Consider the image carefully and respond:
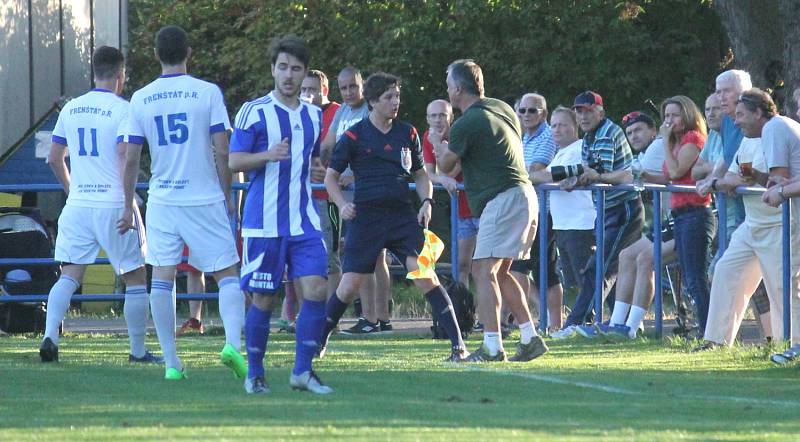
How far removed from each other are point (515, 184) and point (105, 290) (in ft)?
29.0

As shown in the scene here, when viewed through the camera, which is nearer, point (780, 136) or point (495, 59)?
point (780, 136)

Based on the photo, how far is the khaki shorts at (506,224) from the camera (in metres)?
11.2

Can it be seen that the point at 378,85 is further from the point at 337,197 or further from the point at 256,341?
the point at 256,341

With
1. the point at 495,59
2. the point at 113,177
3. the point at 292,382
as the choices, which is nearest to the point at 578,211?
the point at 113,177

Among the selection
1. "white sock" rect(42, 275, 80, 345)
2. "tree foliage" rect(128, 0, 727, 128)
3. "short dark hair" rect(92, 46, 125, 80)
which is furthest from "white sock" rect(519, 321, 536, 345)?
"tree foliage" rect(128, 0, 727, 128)

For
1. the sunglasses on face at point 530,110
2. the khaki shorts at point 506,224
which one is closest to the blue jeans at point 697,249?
the khaki shorts at point 506,224

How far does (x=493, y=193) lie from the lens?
441 inches

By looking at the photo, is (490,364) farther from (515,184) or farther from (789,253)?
(789,253)

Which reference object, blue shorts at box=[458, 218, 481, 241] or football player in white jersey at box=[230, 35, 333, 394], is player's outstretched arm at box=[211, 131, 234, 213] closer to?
football player in white jersey at box=[230, 35, 333, 394]

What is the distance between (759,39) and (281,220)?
13.1 meters

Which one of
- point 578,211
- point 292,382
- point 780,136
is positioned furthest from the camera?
point 578,211

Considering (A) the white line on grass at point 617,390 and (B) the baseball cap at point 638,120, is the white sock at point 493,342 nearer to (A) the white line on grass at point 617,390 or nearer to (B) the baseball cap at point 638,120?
(A) the white line on grass at point 617,390

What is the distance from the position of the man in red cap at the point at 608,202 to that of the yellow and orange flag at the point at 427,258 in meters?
2.34

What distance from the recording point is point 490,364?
11.0 meters
